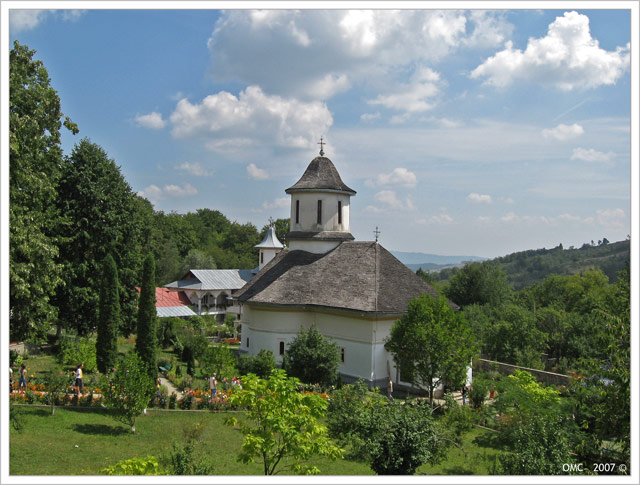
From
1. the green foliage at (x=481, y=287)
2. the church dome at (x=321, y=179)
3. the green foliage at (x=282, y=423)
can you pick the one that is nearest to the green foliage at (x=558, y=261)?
the green foliage at (x=481, y=287)

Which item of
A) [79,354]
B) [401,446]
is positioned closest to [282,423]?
[401,446]

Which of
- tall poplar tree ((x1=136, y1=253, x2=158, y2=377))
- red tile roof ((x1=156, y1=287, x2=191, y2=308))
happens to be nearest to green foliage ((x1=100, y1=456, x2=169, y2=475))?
tall poplar tree ((x1=136, y1=253, x2=158, y2=377))

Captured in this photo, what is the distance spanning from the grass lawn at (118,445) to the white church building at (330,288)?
21.9ft

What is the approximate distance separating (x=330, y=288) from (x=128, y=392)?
12211mm

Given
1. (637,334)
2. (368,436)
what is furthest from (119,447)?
(637,334)

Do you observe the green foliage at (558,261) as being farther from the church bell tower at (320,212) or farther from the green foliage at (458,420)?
the green foliage at (458,420)

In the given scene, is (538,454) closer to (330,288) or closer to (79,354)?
(330,288)

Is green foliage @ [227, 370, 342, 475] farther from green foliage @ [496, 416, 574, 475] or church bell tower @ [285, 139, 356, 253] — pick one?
church bell tower @ [285, 139, 356, 253]

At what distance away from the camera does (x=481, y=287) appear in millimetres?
45875

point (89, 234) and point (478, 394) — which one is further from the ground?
point (89, 234)

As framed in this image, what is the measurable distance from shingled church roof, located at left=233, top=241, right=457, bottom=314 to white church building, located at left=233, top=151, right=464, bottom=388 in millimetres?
54

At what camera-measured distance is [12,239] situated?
1395 centimetres

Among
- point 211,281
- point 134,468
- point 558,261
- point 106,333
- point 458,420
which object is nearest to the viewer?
point 134,468

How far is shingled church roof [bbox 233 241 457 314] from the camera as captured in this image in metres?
24.2
